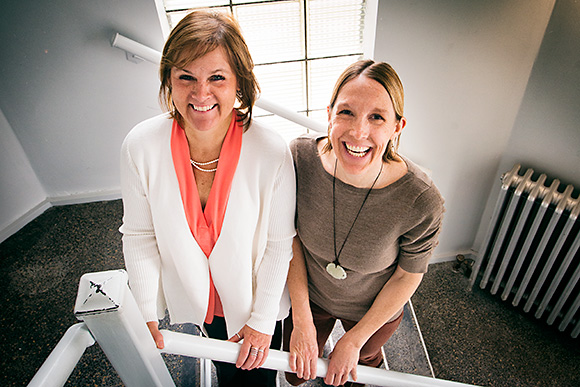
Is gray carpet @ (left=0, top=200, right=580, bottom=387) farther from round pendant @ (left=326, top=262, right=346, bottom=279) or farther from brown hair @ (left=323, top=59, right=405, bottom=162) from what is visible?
brown hair @ (left=323, top=59, right=405, bottom=162)

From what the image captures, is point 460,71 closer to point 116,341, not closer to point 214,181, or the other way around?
point 214,181

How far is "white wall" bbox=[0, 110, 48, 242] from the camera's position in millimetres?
2414

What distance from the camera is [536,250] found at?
2.20 m

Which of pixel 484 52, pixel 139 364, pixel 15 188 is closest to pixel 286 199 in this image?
pixel 139 364

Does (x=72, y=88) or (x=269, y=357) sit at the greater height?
(x=72, y=88)

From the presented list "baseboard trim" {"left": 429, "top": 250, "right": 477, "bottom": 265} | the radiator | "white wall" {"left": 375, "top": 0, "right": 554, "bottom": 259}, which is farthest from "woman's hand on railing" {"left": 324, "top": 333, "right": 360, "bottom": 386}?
"baseboard trim" {"left": 429, "top": 250, "right": 477, "bottom": 265}

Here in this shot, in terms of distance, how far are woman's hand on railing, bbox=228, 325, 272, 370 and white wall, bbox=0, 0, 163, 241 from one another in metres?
1.93

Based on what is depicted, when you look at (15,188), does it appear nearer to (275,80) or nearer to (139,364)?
(275,80)

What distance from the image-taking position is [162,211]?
1.16 meters

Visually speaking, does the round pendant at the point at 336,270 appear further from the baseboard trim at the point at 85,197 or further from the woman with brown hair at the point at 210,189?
the baseboard trim at the point at 85,197

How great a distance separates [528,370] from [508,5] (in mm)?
2213

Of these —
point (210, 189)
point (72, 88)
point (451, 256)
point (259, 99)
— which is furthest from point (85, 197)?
point (451, 256)

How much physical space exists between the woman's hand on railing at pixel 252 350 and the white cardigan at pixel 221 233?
3 centimetres

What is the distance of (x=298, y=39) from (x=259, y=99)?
3.86ft
